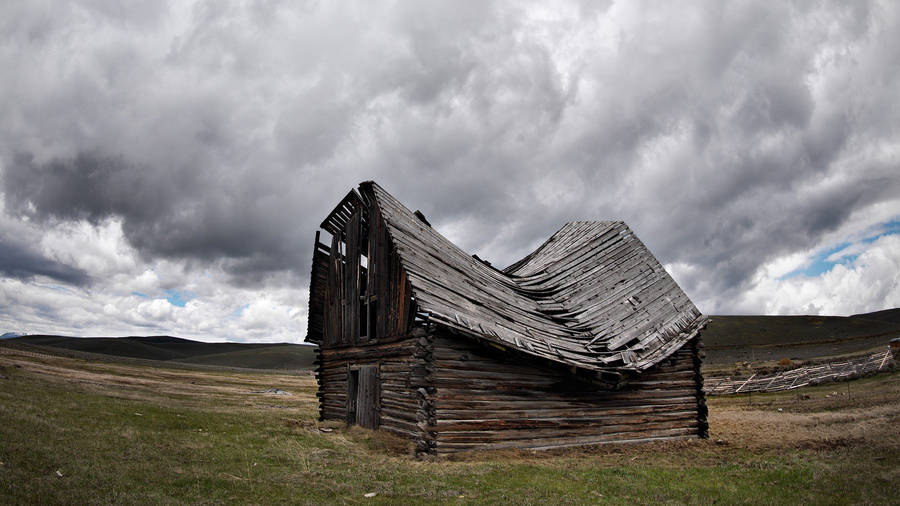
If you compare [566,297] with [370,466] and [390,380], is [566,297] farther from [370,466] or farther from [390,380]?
[370,466]

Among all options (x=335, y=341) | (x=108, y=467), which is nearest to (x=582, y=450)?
(x=335, y=341)

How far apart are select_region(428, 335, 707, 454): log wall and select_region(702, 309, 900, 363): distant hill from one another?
68793 millimetres

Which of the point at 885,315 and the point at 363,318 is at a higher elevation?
the point at 885,315

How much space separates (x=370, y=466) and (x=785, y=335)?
117028 mm

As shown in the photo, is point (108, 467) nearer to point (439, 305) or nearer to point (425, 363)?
point (425, 363)

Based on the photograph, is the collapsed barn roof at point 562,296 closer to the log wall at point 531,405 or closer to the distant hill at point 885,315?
the log wall at point 531,405

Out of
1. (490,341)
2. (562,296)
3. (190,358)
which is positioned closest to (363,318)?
(490,341)

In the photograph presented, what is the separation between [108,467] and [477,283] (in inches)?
456

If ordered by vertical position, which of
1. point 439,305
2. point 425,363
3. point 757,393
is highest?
point 439,305

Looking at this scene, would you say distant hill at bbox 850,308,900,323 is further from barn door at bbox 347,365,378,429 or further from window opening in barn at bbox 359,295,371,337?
barn door at bbox 347,365,378,429

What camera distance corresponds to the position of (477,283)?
17828mm

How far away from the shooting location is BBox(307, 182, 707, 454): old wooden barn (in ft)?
43.9

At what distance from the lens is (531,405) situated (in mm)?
14328

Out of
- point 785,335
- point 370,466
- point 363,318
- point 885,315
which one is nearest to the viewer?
point 370,466
